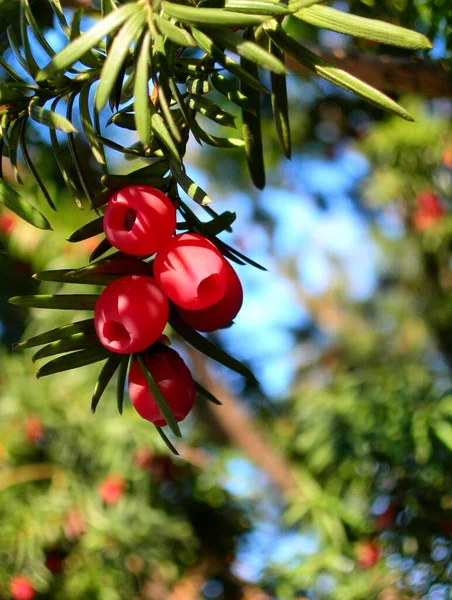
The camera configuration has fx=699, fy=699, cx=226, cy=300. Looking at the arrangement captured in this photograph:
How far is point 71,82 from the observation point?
0.49 metres

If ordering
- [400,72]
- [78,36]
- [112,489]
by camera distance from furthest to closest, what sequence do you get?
[112,489]
[400,72]
[78,36]

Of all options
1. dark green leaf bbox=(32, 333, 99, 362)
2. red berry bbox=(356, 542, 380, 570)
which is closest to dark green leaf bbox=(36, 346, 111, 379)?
dark green leaf bbox=(32, 333, 99, 362)

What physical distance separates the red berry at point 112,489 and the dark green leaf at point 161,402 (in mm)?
869

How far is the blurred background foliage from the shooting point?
0.93m

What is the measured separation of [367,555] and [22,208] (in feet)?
2.38

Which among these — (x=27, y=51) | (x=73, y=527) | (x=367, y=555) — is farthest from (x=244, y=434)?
(x=27, y=51)

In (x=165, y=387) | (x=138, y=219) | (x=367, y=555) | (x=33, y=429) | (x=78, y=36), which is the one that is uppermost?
(x=78, y=36)

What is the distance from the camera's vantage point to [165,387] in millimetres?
447

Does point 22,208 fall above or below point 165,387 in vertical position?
above

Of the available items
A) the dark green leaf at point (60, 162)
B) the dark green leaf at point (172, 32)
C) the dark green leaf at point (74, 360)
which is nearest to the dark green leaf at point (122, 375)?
the dark green leaf at point (74, 360)

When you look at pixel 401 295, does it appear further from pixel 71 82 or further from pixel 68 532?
pixel 71 82

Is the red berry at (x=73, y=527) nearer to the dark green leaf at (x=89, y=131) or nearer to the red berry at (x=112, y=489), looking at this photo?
the red berry at (x=112, y=489)

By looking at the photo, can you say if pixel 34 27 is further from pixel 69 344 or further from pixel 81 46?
pixel 69 344

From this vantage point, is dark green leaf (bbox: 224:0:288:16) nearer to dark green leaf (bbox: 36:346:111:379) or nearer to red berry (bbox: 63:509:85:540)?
dark green leaf (bbox: 36:346:111:379)
